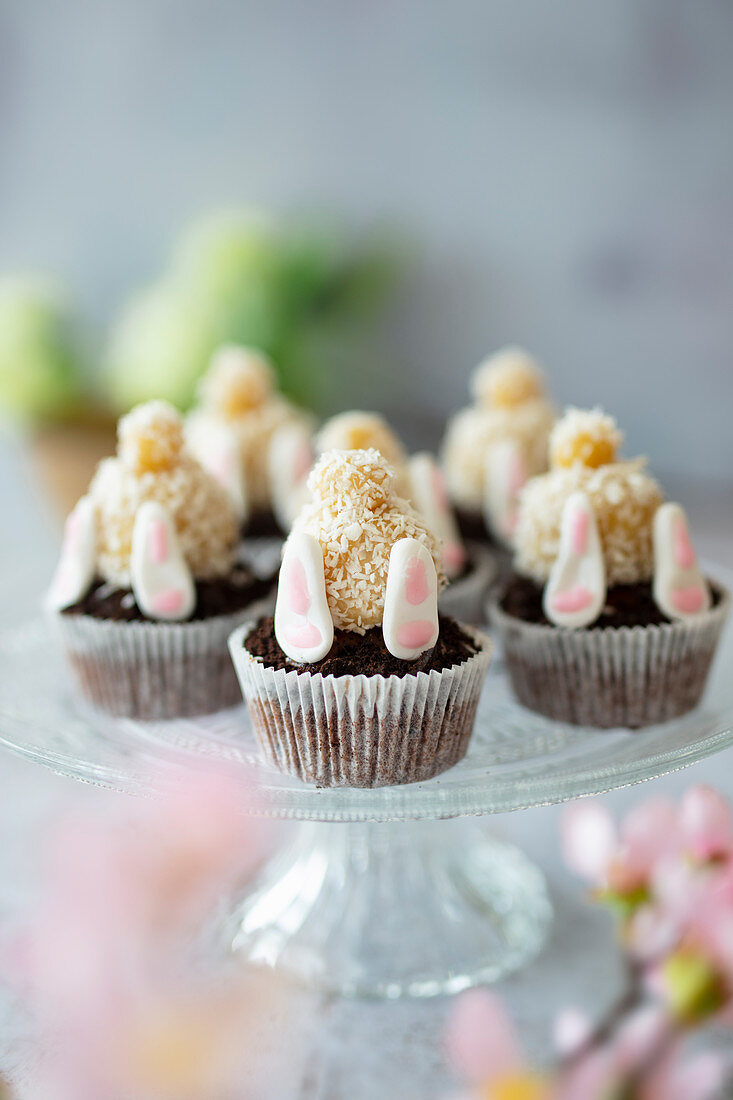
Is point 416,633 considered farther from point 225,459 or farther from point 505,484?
point 225,459

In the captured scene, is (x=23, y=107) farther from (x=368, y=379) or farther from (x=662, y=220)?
(x=662, y=220)

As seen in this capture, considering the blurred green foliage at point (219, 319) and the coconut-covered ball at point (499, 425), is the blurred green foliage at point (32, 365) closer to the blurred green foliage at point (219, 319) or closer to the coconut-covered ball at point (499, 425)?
the blurred green foliage at point (219, 319)

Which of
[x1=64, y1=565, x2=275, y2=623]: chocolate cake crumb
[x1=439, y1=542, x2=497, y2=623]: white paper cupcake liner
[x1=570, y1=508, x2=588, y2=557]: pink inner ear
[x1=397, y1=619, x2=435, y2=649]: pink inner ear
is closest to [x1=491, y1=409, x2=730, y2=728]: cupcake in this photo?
[x1=570, y1=508, x2=588, y2=557]: pink inner ear

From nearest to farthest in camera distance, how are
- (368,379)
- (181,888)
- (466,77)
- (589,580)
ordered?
(589,580) → (181,888) → (466,77) → (368,379)

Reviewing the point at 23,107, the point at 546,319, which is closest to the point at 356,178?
the point at 546,319

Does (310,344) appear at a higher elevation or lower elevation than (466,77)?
lower

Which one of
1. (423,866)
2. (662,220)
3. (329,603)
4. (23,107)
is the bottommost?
(423,866)

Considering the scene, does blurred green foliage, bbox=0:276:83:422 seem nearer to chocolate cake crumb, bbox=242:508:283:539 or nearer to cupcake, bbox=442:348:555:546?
chocolate cake crumb, bbox=242:508:283:539
